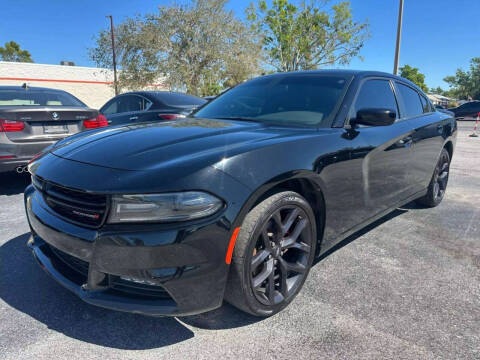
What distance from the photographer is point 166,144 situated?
6.53 feet

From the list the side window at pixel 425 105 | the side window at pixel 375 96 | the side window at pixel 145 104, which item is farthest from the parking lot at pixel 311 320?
the side window at pixel 145 104

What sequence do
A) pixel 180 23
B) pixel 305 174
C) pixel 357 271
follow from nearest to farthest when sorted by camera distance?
pixel 305 174 < pixel 357 271 < pixel 180 23

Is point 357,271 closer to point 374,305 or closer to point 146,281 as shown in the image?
point 374,305

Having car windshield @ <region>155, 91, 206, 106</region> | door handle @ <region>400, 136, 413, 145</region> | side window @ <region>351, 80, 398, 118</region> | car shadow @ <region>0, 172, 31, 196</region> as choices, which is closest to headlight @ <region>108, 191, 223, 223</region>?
side window @ <region>351, 80, 398, 118</region>

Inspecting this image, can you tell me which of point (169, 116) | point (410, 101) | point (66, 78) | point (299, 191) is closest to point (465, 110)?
point (410, 101)

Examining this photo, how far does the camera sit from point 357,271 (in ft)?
8.75

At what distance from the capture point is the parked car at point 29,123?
4.21m

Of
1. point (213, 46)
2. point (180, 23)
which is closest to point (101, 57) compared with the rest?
point (180, 23)

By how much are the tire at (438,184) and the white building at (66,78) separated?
23.8 meters

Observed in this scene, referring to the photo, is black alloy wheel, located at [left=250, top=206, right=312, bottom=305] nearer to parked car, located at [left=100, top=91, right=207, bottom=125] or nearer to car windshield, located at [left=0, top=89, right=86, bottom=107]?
parked car, located at [left=100, top=91, right=207, bottom=125]

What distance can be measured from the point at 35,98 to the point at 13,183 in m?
1.31

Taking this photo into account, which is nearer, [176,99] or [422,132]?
[422,132]

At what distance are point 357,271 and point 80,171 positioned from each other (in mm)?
2073

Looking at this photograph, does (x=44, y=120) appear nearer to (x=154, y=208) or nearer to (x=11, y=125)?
(x=11, y=125)
